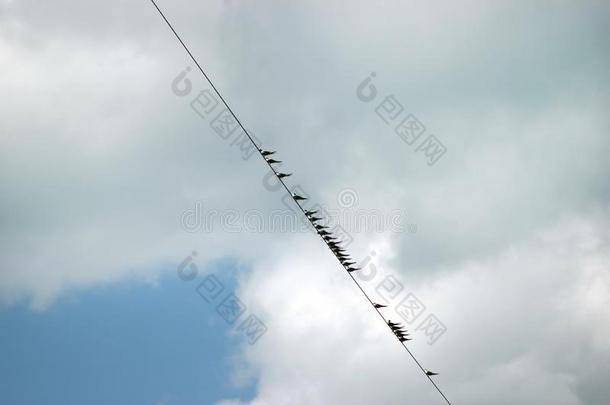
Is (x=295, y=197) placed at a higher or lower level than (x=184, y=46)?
higher

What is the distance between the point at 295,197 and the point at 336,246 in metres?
4.88

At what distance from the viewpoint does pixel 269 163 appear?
1303 inches

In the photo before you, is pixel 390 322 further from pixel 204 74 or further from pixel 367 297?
pixel 204 74

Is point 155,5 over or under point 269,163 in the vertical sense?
under

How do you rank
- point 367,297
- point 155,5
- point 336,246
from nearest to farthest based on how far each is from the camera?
point 155,5
point 367,297
point 336,246

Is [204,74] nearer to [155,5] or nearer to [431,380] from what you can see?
[155,5]

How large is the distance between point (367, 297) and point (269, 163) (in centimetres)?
898

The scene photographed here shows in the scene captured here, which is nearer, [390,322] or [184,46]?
[184,46]

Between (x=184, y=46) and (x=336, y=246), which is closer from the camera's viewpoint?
(x=184, y=46)

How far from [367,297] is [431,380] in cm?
853

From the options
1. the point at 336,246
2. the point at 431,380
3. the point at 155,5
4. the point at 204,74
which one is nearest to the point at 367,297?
the point at 336,246

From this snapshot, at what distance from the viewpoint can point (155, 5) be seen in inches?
954

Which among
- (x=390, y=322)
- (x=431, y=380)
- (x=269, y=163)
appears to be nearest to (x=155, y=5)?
(x=269, y=163)

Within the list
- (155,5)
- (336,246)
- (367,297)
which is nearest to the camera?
(155,5)
